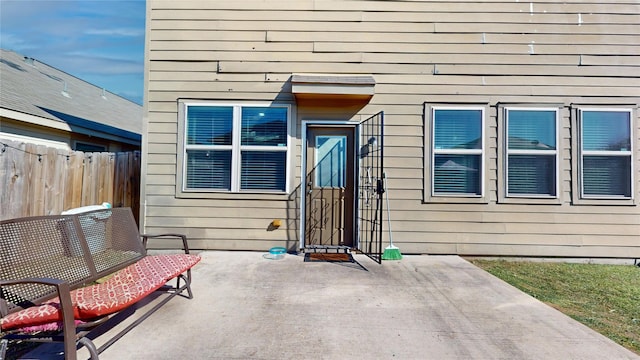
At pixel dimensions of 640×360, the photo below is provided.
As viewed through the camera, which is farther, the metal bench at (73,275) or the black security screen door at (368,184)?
the black security screen door at (368,184)

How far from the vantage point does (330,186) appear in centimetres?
508

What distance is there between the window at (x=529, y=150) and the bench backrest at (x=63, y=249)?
4931 millimetres

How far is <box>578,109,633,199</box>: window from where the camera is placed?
4.88 metres

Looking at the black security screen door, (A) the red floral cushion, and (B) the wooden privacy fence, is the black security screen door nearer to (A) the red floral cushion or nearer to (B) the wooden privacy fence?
(A) the red floral cushion

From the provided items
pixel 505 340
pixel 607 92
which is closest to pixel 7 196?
pixel 505 340

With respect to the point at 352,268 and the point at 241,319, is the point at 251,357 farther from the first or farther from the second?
the point at 352,268

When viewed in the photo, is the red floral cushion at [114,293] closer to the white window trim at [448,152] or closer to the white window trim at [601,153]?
the white window trim at [448,152]

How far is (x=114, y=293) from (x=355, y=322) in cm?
175

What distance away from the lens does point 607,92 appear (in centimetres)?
493

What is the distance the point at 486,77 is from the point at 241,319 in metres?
4.65

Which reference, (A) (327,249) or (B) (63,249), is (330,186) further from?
(B) (63,249)

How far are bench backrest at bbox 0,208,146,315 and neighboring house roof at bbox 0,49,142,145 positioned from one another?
427cm

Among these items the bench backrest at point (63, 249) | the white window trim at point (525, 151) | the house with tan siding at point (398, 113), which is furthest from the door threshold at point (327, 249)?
the white window trim at point (525, 151)

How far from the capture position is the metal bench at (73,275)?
6.16 feet
